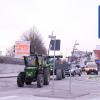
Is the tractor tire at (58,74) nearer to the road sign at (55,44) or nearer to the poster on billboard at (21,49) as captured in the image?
the road sign at (55,44)

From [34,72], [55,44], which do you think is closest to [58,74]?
[34,72]

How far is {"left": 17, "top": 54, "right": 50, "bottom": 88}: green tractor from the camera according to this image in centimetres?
3164

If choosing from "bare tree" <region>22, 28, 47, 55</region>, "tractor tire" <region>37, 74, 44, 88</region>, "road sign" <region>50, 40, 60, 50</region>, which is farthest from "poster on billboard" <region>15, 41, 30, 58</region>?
"road sign" <region>50, 40, 60, 50</region>

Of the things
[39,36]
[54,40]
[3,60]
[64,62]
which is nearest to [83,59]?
[39,36]

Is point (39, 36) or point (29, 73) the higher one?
point (39, 36)

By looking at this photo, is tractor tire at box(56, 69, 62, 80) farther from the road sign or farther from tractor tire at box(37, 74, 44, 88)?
the road sign

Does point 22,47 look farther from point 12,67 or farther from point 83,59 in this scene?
point 83,59

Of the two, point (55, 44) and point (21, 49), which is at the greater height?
point (21, 49)

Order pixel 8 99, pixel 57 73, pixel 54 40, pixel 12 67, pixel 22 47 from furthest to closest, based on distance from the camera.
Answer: pixel 22 47 → pixel 12 67 → pixel 57 73 → pixel 54 40 → pixel 8 99

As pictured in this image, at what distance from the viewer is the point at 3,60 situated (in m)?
71.2

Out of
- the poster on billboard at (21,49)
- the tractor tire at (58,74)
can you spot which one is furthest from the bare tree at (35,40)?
the tractor tire at (58,74)

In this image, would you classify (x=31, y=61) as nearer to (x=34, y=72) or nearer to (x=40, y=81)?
(x=34, y=72)

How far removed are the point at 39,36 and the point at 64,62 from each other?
67.3 meters

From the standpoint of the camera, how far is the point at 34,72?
1271 inches
